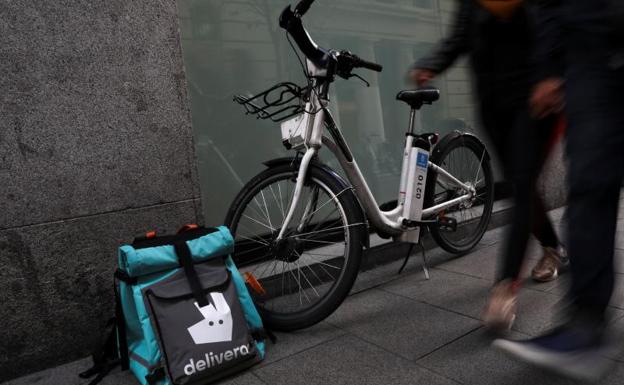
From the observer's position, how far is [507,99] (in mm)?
1962

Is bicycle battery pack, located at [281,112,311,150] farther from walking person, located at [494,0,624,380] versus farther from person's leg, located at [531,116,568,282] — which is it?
walking person, located at [494,0,624,380]

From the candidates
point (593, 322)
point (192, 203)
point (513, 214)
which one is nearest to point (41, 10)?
point (192, 203)

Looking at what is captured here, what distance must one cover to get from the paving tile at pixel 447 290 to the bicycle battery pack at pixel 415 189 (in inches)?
13.1

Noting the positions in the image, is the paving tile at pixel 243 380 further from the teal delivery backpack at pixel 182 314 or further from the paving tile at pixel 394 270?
the paving tile at pixel 394 270

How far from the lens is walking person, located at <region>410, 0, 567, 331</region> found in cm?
175

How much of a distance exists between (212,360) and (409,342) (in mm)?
927

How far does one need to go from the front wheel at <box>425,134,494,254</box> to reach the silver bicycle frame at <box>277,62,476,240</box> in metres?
0.16

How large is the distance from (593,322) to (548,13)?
3.09ft

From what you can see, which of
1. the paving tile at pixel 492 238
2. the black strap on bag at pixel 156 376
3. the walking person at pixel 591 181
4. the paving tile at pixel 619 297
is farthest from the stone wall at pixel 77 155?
the paving tile at pixel 492 238

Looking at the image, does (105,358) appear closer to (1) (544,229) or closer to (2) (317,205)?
(2) (317,205)

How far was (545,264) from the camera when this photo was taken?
9.42 ft

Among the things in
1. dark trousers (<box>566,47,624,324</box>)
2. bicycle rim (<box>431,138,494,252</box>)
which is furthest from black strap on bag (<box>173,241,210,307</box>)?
bicycle rim (<box>431,138,494,252</box>)

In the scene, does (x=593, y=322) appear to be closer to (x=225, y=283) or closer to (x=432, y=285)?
(x=225, y=283)

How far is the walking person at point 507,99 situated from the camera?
1.75 m
